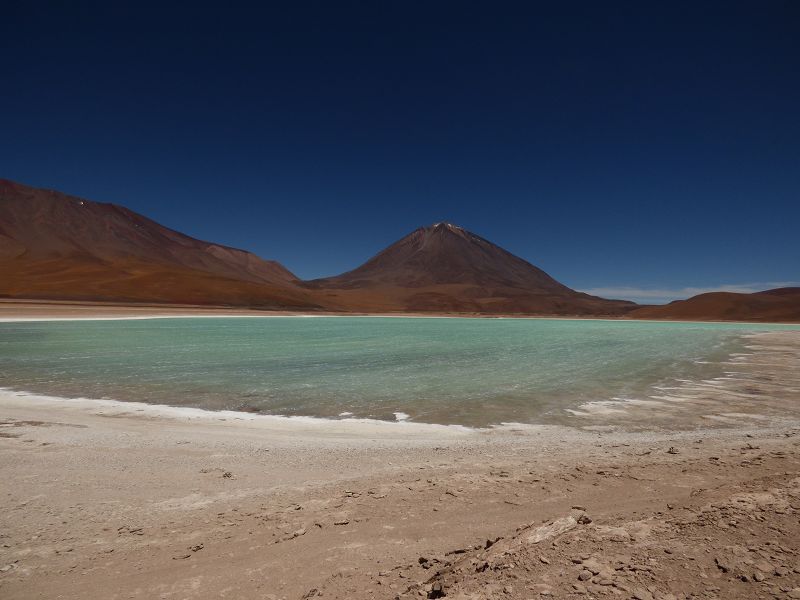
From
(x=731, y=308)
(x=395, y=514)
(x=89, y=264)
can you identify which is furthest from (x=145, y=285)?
(x=731, y=308)

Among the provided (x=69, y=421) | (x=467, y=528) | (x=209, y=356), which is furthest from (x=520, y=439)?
(x=209, y=356)

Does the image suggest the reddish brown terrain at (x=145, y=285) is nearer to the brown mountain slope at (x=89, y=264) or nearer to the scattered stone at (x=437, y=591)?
the brown mountain slope at (x=89, y=264)

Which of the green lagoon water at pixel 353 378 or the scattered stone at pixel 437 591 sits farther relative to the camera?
the green lagoon water at pixel 353 378

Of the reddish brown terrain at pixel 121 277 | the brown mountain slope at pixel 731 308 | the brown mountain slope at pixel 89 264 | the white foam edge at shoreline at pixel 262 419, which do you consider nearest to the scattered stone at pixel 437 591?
the white foam edge at shoreline at pixel 262 419

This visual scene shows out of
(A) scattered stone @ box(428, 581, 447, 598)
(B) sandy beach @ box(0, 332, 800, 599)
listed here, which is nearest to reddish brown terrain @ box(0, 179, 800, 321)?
(B) sandy beach @ box(0, 332, 800, 599)

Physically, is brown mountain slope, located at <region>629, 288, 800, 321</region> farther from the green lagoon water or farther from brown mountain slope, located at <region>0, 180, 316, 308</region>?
the green lagoon water

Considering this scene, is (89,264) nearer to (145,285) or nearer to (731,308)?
(145,285)
